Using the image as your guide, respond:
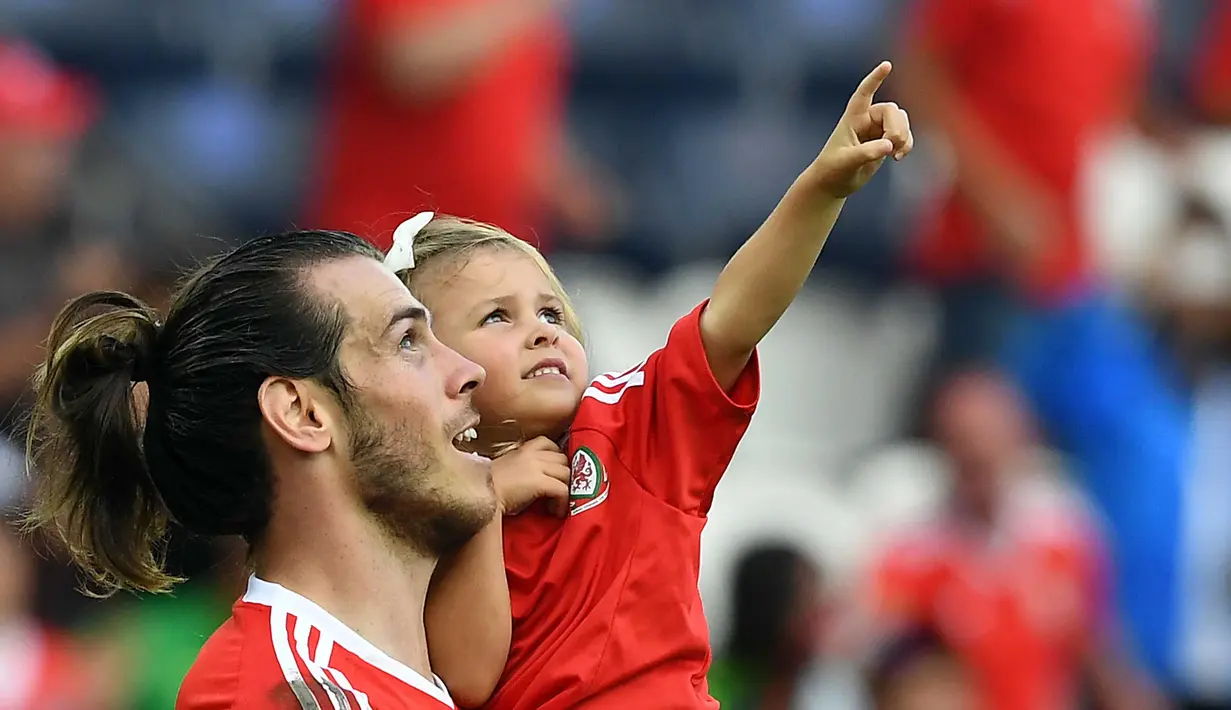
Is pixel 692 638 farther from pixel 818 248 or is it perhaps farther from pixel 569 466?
pixel 818 248

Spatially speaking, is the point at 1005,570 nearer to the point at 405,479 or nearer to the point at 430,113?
the point at 430,113

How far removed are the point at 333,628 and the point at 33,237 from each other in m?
2.54

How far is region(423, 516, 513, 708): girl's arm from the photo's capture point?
7.63ft

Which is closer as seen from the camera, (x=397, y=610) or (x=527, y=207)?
(x=397, y=610)

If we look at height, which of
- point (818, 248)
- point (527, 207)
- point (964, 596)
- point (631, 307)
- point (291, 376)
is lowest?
point (964, 596)

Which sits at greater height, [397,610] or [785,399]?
[397,610]

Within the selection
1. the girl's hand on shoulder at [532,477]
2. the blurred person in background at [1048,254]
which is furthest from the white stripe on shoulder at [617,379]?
the blurred person in background at [1048,254]

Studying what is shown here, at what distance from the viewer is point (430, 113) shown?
14.4ft

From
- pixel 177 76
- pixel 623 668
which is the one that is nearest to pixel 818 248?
pixel 623 668

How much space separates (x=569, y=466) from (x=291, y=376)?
36 centimetres

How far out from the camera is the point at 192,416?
7.56 ft

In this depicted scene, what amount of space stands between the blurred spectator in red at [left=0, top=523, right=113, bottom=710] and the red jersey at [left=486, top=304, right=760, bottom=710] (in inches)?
83.9

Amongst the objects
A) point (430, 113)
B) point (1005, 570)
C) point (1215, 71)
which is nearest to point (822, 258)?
point (1005, 570)

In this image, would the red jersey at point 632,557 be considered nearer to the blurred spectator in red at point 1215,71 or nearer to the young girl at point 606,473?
the young girl at point 606,473
